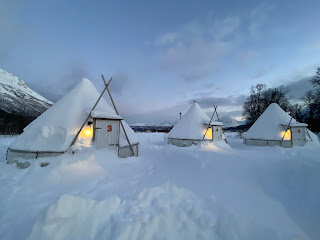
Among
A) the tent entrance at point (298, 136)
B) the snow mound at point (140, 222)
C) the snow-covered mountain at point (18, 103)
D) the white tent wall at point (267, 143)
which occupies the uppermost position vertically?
the snow-covered mountain at point (18, 103)

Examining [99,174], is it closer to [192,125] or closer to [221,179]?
[221,179]

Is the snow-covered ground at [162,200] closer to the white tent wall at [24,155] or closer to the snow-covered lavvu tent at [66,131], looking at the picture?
the white tent wall at [24,155]

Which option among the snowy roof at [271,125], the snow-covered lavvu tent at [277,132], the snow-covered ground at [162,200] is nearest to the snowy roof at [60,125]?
the snow-covered ground at [162,200]

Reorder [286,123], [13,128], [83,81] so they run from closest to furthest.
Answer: [83,81] → [286,123] → [13,128]

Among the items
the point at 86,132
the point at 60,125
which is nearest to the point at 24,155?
the point at 60,125

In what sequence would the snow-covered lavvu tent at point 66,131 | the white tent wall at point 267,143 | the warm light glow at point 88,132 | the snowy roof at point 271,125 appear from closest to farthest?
the snow-covered lavvu tent at point 66,131 < the warm light glow at point 88,132 < the white tent wall at point 267,143 < the snowy roof at point 271,125

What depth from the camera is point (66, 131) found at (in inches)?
318

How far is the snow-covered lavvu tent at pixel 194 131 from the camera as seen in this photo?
54.6 feet

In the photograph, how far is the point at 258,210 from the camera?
13.6 feet

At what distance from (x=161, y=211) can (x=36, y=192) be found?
4515 mm

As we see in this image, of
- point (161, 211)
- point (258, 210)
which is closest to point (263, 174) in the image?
point (258, 210)

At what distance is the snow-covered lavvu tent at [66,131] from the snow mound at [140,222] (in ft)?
15.7

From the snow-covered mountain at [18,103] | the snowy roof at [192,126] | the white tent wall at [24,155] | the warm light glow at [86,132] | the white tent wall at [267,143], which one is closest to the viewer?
the white tent wall at [24,155]

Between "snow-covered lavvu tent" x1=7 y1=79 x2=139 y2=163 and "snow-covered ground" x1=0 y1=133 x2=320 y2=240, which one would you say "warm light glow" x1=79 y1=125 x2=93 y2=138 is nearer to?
"snow-covered lavvu tent" x1=7 y1=79 x2=139 y2=163
